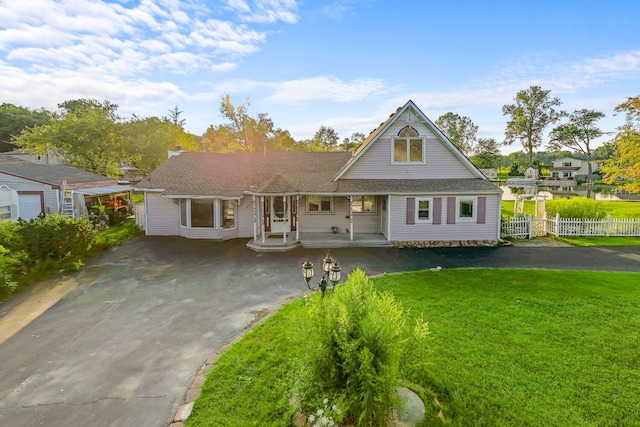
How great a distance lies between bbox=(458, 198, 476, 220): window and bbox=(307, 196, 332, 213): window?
631 centimetres

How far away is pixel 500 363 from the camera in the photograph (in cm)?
518

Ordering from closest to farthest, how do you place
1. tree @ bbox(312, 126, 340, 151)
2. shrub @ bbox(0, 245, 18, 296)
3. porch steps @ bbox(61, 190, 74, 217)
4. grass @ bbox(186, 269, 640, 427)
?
grass @ bbox(186, 269, 640, 427) → shrub @ bbox(0, 245, 18, 296) → porch steps @ bbox(61, 190, 74, 217) → tree @ bbox(312, 126, 340, 151)

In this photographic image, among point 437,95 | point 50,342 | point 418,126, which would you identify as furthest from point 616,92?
point 50,342

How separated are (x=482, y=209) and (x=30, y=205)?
24.5 metres

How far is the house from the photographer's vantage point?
14875mm

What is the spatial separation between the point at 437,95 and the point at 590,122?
2067 inches

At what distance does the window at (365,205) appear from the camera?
16781mm

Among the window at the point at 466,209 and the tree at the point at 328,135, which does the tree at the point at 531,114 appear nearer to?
the tree at the point at 328,135

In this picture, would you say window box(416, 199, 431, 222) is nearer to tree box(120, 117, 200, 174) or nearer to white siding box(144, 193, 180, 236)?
white siding box(144, 193, 180, 236)

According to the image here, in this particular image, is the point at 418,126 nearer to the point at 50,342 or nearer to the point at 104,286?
the point at 104,286

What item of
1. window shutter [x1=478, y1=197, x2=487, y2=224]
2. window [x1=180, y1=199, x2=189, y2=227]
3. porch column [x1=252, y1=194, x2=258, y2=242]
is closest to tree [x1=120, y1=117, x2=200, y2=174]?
window [x1=180, y1=199, x2=189, y2=227]

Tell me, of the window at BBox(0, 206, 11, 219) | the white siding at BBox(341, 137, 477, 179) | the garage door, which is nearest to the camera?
the white siding at BBox(341, 137, 477, 179)

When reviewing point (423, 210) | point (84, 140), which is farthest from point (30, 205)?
point (423, 210)

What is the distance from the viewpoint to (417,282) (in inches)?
376
